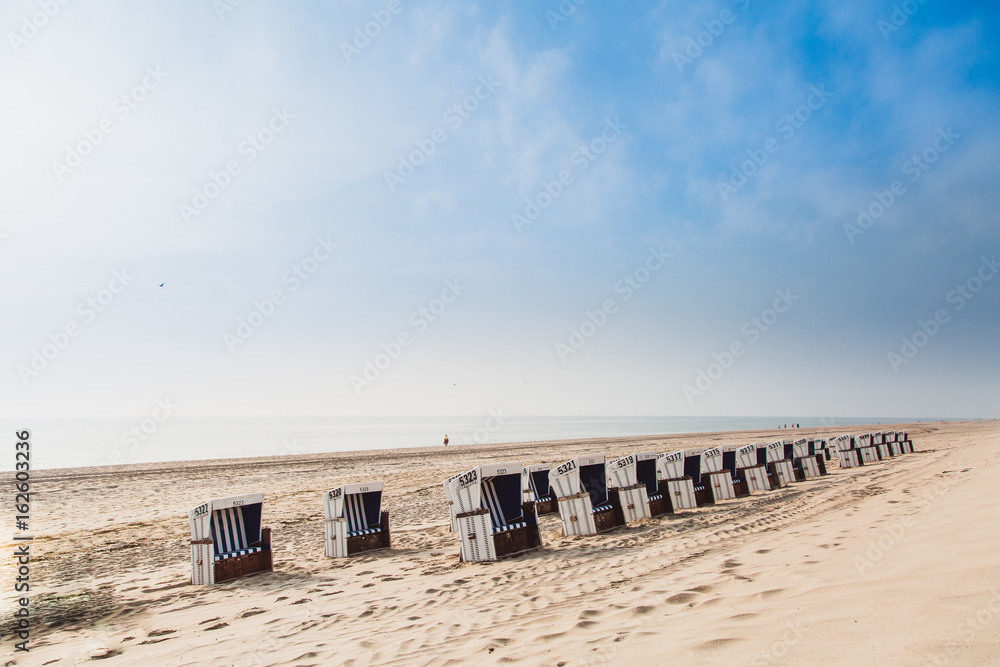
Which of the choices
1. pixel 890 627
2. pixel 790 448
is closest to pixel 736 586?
pixel 890 627

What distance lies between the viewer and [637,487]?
37.7 ft

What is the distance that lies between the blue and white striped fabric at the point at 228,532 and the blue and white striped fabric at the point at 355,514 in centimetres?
175

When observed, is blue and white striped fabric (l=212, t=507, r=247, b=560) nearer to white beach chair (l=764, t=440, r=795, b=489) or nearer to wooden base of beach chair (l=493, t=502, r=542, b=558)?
wooden base of beach chair (l=493, t=502, r=542, b=558)

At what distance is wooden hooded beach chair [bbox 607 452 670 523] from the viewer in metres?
11.3

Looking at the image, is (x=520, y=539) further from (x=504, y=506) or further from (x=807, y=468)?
(x=807, y=468)

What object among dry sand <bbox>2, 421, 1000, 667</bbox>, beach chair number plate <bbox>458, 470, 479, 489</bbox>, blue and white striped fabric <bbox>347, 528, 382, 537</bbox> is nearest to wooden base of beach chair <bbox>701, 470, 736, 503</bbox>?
dry sand <bbox>2, 421, 1000, 667</bbox>

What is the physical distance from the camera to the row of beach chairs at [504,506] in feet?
28.0

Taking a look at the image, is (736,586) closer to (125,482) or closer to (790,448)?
(790,448)

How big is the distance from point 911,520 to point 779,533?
65.6 inches

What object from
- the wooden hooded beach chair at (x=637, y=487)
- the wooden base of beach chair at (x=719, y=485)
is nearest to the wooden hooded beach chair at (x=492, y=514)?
the wooden hooded beach chair at (x=637, y=487)

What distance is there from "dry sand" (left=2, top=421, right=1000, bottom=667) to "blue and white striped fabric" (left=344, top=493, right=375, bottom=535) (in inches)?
24.6

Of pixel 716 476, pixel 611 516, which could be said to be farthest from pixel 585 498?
pixel 716 476

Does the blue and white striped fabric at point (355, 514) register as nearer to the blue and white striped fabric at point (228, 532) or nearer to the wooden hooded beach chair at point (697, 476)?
the blue and white striped fabric at point (228, 532)

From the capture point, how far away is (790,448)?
1805cm
